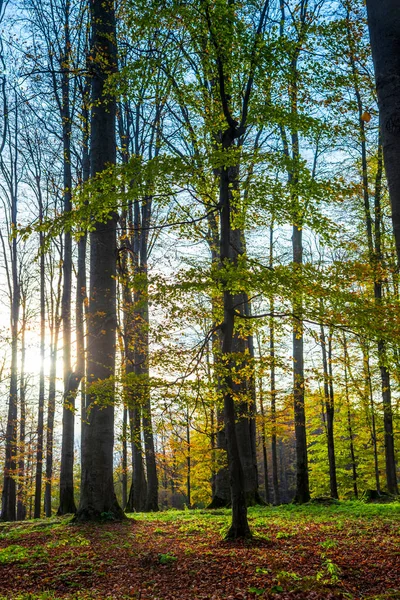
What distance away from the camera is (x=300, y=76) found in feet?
22.8

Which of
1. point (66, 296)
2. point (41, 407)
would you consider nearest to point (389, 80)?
point (66, 296)

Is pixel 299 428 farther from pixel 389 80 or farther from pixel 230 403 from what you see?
pixel 389 80

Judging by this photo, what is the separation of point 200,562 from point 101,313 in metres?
5.11

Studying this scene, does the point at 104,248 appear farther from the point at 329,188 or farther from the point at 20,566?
the point at 20,566

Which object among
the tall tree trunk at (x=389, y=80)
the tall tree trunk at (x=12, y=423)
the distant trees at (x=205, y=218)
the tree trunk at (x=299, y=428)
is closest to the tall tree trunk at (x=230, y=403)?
the distant trees at (x=205, y=218)

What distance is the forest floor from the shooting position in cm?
432

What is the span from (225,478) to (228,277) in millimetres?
8471

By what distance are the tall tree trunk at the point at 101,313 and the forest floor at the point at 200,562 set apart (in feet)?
2.16

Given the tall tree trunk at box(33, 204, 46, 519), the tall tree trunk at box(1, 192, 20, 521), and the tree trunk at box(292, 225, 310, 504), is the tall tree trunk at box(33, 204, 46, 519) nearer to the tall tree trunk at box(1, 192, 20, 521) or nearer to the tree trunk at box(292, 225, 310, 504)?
the tall tree trunk at box(1, 192, 20, 521)

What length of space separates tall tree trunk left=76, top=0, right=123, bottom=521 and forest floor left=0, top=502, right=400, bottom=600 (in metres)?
0.66

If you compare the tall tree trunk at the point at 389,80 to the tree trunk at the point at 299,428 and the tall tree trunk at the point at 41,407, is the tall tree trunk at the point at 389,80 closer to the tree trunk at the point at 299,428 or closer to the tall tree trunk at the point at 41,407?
the tree trunk at the point at 299,428

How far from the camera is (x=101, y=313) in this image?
9.06 m

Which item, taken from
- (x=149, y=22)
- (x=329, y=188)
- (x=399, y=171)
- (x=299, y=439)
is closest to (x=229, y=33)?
(x=149, y=22)

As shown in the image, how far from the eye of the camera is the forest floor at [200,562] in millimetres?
4316
